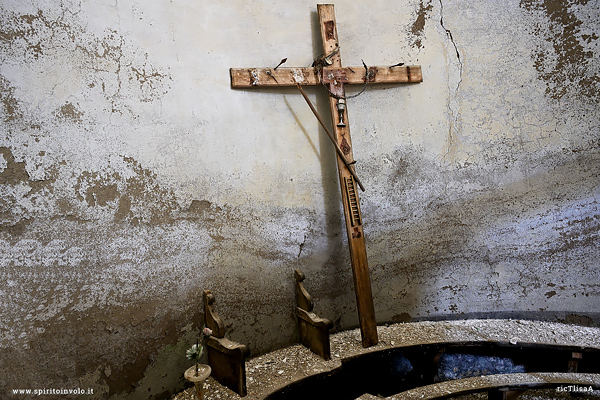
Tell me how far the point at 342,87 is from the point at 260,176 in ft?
3.29

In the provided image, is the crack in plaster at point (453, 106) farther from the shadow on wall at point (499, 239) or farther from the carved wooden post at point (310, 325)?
the carved wooden post at point (310, 325)

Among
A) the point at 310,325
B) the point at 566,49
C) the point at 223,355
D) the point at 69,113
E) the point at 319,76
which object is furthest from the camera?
the point at 566,49

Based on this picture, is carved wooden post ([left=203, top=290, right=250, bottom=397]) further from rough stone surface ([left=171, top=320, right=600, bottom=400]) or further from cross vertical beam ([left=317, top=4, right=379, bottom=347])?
cross vertical beam ([left=317, top=4, right=379, bottom=347])

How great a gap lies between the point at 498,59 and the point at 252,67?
2313mm

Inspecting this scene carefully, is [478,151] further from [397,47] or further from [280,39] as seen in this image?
[280,39]

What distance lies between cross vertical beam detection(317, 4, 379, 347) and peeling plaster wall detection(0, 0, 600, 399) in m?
0.19

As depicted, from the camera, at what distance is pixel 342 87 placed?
3441 millimetres

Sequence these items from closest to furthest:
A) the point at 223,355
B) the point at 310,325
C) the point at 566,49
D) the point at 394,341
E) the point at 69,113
→ the point at 69,113, the point at 223,355, the point at 310,325, the point at 394,341, the point at 566,49

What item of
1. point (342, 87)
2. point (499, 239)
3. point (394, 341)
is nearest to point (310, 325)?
point (394, 341)

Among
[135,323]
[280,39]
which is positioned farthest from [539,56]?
[135,323]

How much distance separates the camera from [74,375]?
7.91 feet

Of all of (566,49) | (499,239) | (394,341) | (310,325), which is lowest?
(394,341)

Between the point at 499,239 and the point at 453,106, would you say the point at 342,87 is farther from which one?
the point at 499,239

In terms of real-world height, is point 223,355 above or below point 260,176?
below
